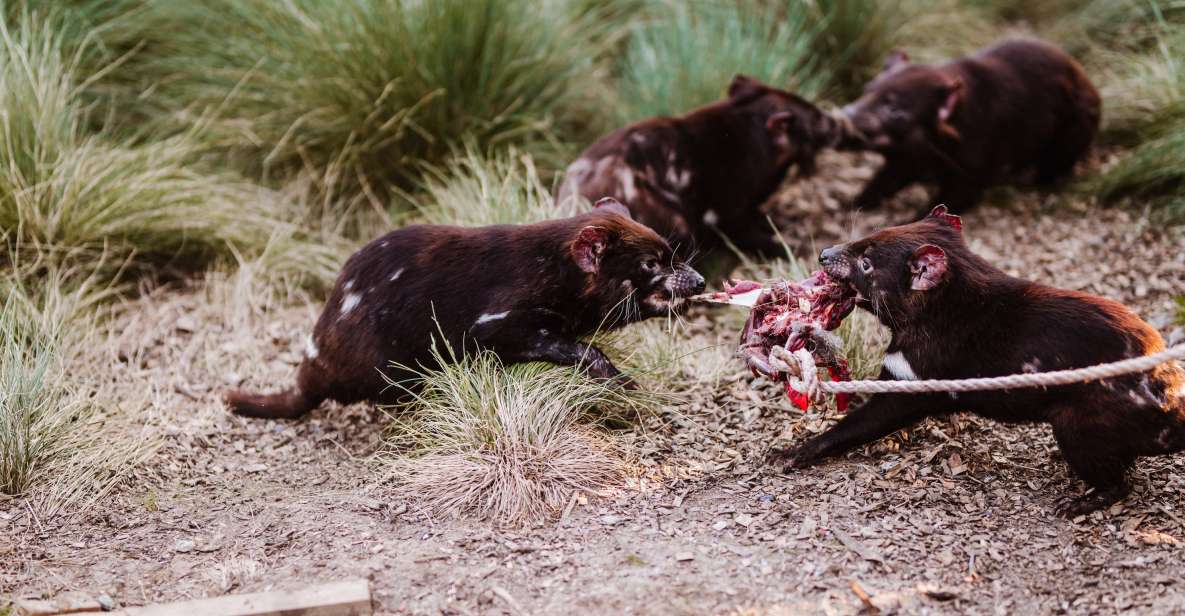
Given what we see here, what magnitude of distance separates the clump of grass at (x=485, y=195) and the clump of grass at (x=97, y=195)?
21.7 inches

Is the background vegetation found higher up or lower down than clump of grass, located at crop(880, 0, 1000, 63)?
higher up

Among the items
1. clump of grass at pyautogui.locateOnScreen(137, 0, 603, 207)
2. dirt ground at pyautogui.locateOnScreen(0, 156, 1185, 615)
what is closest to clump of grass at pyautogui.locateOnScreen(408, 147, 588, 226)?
clump of grass at pyautogui.locateOnScreen(137, 0, 603, 207)

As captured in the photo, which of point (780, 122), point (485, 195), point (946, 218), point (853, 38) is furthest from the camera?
point (853, 38)

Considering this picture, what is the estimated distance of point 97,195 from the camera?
4.47 m

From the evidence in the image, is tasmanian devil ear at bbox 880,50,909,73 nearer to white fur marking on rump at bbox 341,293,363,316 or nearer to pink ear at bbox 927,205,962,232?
pink ear at bbox 927,205,962,232

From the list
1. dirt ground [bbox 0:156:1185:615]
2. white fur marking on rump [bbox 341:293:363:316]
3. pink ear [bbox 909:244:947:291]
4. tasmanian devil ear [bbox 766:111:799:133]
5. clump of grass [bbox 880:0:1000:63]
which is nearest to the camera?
dirt ground [bbox 0:156:1185:615]

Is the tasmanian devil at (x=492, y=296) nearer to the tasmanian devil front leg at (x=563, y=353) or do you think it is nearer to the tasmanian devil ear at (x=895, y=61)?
the tasmanian devil front leg at (x=563, y=353)

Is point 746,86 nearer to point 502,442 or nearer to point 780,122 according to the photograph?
point 780,122

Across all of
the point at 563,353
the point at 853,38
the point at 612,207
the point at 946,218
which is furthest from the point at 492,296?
the point at 853,38

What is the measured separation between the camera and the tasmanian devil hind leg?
2887mm

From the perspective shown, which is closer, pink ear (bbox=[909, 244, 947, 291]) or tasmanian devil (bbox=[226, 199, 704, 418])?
pink ear (bbox=[909, 244, 947, 291])

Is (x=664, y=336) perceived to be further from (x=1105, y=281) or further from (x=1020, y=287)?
(x=1105, y=281)

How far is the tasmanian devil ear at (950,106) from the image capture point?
198 inches

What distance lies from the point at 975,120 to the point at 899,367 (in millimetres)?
2404
